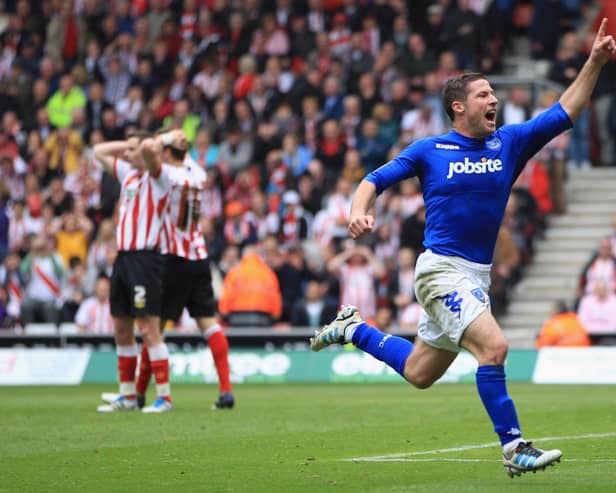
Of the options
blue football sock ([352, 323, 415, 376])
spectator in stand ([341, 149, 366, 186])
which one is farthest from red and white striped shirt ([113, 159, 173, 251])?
spectator in stand ([341, 149, 366, 186])

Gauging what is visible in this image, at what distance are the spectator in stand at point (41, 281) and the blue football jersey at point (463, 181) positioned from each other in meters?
15.2

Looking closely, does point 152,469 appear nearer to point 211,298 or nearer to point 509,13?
point 211,298

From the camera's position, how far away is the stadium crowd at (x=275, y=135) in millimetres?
22562

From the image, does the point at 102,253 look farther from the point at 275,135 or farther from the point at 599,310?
the point at 599,310

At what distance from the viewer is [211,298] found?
14.4 m

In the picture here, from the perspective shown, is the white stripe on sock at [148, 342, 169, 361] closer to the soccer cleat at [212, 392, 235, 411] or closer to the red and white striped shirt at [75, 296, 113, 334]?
the soccer cleat at [212, 392, 235, 411]

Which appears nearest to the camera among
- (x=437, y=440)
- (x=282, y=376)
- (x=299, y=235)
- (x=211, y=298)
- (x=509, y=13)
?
(x=437, y=440)

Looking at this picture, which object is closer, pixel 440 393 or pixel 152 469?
pixel 152 469

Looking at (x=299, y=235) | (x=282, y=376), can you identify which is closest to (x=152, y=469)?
(x=282, y=376)

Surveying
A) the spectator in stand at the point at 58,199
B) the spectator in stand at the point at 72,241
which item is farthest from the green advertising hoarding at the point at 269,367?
the spectator in stand at the point at 58,199

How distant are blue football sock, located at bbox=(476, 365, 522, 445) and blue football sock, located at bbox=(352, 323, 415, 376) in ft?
3.43

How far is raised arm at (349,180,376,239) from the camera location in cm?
842

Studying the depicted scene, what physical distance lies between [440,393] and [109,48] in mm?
14364

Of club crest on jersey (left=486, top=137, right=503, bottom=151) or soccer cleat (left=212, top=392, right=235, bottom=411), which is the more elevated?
club crest on jersey (left=486, top=137, right=503, bottom=151)
